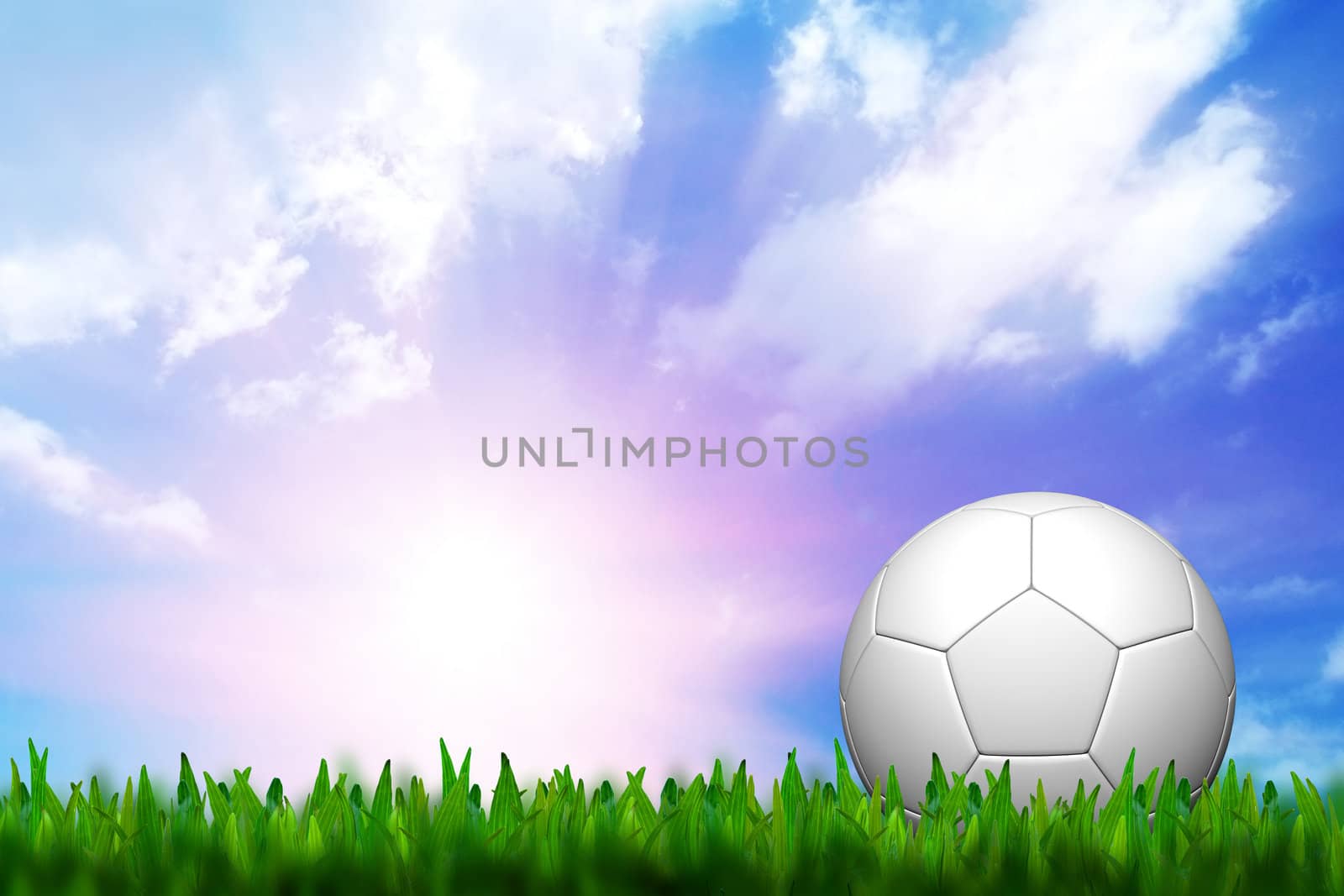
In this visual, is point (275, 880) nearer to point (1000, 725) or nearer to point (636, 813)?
point (636, 813)

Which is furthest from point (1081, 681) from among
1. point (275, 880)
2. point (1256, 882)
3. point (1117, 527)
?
point (275, 880)

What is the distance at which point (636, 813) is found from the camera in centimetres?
414

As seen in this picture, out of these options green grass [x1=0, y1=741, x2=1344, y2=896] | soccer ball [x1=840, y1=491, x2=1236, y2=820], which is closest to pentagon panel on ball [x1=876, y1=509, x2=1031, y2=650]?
soccer ball [x1=840, y1=491, x2=1236, y2=820]

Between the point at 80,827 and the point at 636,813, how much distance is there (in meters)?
1.95

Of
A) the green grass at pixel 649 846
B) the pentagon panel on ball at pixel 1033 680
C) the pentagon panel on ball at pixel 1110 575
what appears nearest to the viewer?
the green grass at pixel 649 846

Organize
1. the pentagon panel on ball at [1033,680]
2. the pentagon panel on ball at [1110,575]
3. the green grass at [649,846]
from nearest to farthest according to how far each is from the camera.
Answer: the green grass at [649,846]
the pentagon panel on ball at [1033,680]
the pentagon panel on ball at [1110,575]

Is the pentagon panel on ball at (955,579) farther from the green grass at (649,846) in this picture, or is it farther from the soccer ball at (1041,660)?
the green grass at (649,846)

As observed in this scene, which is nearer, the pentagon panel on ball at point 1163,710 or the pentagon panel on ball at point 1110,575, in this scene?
the pentagon panel on ball at point 1163,710

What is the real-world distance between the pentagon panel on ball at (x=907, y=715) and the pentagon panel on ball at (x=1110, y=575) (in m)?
0.64

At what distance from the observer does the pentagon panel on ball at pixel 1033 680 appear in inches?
200

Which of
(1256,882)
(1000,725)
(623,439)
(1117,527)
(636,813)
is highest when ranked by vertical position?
(623,439)

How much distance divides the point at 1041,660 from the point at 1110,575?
1.82ft

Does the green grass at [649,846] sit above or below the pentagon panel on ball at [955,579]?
below

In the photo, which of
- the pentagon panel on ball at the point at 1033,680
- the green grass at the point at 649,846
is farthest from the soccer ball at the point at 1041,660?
the green grass at the point at 649,846
